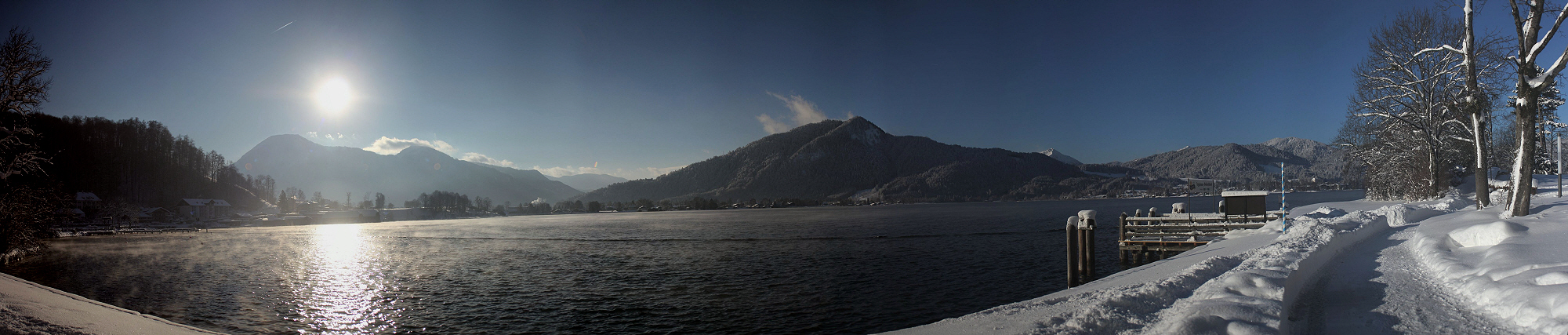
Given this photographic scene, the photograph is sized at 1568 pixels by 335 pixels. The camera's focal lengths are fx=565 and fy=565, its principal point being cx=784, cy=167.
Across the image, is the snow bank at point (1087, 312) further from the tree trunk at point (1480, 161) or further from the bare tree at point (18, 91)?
the bare tree at point (18, 91)

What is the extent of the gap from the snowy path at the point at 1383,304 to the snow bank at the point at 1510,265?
204 mm

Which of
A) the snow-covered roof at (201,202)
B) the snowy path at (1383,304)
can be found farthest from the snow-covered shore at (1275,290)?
the snow-covered roof at (201,202)

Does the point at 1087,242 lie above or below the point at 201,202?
below

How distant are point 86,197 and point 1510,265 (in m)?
141

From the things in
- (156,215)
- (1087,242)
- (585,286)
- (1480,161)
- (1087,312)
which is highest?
(1480,161)

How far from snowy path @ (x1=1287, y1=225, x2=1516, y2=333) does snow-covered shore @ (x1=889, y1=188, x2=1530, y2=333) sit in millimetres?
166

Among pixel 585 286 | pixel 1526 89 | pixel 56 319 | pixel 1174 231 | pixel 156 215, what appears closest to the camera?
pixel 56 319

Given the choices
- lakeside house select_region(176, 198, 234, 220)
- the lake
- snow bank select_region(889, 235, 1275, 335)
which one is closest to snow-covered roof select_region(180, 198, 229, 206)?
lakeside house select_region(176, 198, 234, 220)

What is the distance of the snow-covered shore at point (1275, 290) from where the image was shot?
5.75 metres

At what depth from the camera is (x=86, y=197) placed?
8662 centimetres

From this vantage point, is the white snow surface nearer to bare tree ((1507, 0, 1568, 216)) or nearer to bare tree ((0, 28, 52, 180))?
bare tree ((1507, 0, 1568, 216))

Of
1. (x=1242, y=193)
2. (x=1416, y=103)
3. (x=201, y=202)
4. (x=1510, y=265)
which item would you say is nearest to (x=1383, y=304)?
(x=1510, y=265)

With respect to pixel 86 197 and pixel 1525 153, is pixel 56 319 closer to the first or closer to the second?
pixel 1525 153

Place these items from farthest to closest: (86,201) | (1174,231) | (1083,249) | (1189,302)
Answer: (86,201)
(1174,231)
(1083,249)
(1189,302)
